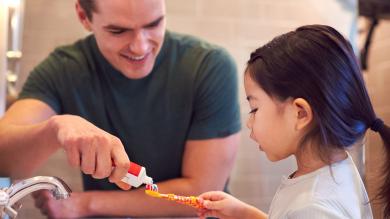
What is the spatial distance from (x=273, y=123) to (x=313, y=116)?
8cm

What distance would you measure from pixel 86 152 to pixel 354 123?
469 millimetres

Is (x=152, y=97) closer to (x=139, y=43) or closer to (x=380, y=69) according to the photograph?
(x=139, y=43)

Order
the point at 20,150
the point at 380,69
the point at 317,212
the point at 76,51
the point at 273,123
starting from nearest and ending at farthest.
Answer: the point at 317,212 → the point at 273,123 → the point at 20,150 → the point at 76,51 → the point at 380,69

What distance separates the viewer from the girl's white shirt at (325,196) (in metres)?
0.77

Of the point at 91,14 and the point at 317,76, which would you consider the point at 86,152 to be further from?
the point at 91,14

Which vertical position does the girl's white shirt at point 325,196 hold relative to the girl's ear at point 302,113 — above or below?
below

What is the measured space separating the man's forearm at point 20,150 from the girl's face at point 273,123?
0.49 m

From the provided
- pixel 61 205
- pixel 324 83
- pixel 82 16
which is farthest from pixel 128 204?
pixel 324 83

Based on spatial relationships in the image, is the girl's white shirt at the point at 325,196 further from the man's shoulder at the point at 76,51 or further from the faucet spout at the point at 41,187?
the man's shoulder at the point at 76,51

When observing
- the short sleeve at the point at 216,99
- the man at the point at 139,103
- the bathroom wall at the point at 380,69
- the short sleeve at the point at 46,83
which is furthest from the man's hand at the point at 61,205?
the bathroom wall at the point at 380,69

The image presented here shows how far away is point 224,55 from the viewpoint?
129cm

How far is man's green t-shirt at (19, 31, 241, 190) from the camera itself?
1.19 m

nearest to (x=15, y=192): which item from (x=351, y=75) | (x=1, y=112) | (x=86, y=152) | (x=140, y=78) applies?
(x=86, y=152)

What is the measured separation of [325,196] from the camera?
78cm
